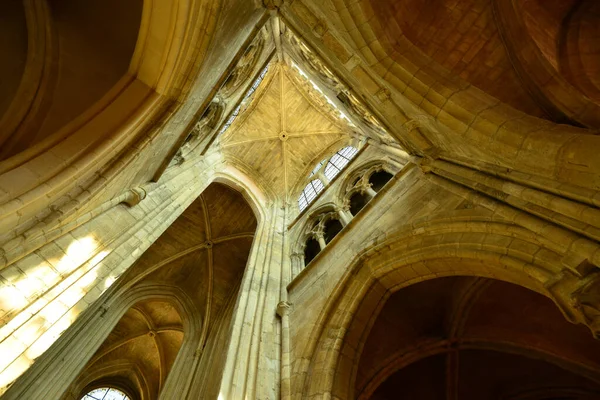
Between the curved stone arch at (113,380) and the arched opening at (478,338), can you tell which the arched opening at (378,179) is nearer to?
the arched opening at (478,338)

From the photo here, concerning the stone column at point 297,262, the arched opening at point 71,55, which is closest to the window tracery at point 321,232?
the stone column at point 297,262

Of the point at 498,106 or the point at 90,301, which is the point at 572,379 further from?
the point at 90,301

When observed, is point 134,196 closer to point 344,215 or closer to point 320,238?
point 320,238

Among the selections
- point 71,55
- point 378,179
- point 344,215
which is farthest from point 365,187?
point 71,55

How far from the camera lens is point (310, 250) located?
911 cm

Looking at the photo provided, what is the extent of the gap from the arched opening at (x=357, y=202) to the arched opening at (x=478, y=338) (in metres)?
2.97

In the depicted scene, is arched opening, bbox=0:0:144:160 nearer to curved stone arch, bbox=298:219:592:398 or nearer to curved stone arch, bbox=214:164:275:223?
curved stone arch, bbox=298:219:592:398

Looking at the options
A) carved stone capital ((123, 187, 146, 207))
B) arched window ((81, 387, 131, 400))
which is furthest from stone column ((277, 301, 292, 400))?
arched window ((81, 387, 131, 400))

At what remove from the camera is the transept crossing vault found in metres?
3.06

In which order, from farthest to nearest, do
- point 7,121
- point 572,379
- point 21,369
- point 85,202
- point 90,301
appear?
point 572,379
point 7,121
point 90,301
point 85,202
point 21,369

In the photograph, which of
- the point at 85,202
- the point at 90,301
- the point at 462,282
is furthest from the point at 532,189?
the point at 90,301

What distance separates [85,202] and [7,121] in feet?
6.11

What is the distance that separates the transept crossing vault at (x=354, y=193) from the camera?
3.06 m

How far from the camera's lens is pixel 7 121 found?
4.21m
